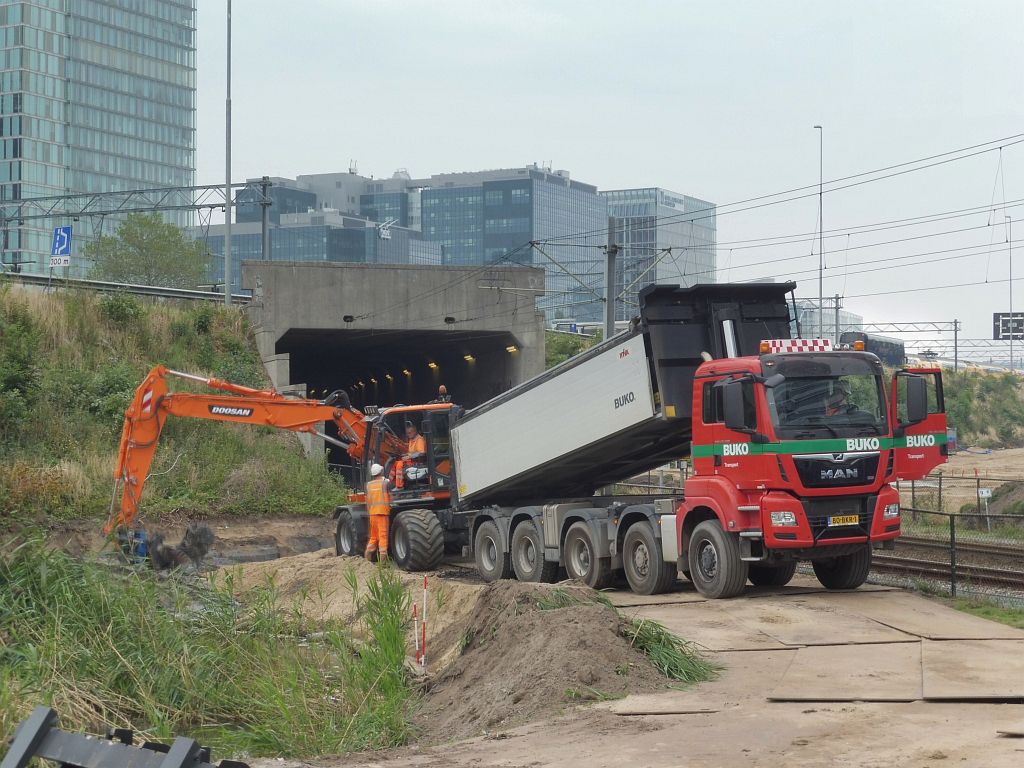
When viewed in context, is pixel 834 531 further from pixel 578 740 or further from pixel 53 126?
pixel 53 126

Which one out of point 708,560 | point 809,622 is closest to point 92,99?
point 708,560

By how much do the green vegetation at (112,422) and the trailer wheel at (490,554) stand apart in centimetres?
1015

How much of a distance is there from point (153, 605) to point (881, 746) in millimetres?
7783

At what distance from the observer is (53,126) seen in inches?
5448

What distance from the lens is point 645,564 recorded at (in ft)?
58.5

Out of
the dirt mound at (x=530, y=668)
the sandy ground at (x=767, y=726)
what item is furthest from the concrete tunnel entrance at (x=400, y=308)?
the sandy ground at (x=767, y=726)

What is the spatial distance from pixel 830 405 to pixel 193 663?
27.3 feet

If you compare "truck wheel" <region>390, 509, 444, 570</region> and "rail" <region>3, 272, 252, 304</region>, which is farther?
"rail" <region>3, 272, 252, 304</region>

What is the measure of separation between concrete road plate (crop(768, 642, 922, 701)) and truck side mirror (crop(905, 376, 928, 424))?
3851mm

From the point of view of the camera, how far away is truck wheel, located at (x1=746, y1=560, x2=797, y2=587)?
58.4 ft

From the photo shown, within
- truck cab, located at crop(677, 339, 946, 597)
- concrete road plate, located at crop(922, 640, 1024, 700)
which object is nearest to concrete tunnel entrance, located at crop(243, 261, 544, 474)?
truck cab, located at crop(677, 339, 946, 597)

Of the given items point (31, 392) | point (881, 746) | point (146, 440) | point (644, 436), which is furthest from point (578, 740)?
point (31, 392)

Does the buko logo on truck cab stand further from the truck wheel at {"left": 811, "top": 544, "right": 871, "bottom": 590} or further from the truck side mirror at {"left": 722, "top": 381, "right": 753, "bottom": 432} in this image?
the truck wheel at {"left": 811, "top": 544, "right": 871, "bottom": 590}

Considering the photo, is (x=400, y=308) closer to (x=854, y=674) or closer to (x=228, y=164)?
(x=228, y=164)
